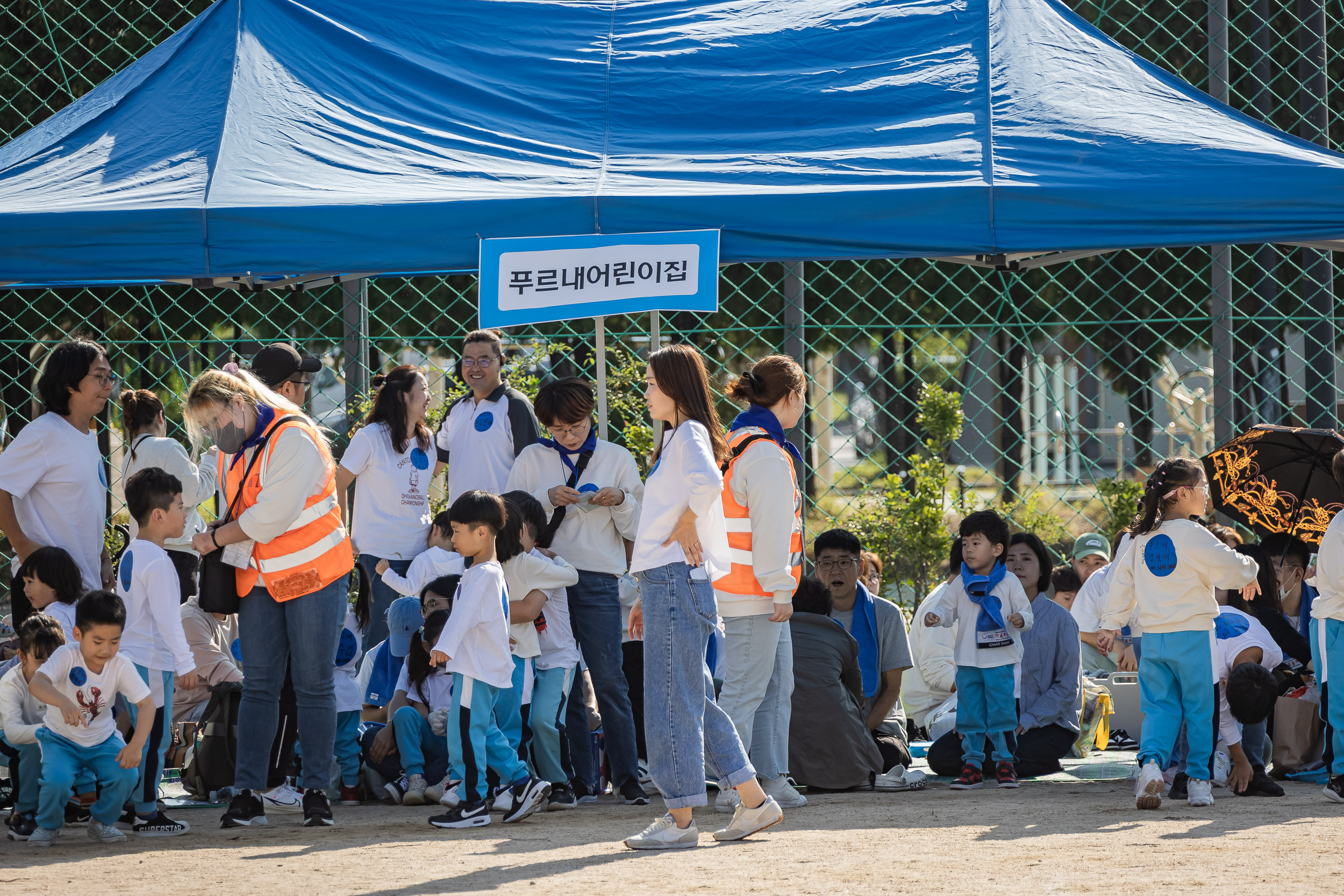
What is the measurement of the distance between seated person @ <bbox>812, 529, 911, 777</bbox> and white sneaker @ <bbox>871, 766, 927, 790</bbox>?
15 cm

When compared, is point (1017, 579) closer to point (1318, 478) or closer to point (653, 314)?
point (1318, 478)

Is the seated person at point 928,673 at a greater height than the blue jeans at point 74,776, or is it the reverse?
the seated person at point 928,673

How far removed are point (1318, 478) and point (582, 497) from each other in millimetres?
3203

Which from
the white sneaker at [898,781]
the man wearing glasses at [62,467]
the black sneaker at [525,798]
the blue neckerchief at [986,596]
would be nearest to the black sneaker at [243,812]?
the black sneaker at [525,798]

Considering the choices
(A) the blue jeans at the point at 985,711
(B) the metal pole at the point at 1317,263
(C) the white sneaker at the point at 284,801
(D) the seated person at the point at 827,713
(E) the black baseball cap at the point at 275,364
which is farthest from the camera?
(B) the metal pole at the point at 1317,263

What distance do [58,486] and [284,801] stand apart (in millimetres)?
1395

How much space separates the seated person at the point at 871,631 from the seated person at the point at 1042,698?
11.5 inches

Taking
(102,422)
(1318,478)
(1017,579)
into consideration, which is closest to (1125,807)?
(1017,579)

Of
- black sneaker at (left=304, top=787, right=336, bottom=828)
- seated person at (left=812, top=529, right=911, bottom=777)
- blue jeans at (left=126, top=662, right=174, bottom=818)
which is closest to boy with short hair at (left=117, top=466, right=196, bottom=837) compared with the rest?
blue jeans at (left=126, top=662, right=174, bottom=818)

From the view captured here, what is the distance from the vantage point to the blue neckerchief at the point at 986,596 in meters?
5.89

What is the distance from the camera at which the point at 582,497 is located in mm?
5215

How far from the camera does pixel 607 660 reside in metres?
5.23

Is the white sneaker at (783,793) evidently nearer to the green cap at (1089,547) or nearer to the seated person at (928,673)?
the seated person at (928,673)

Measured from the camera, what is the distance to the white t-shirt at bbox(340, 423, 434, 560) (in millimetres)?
5961
